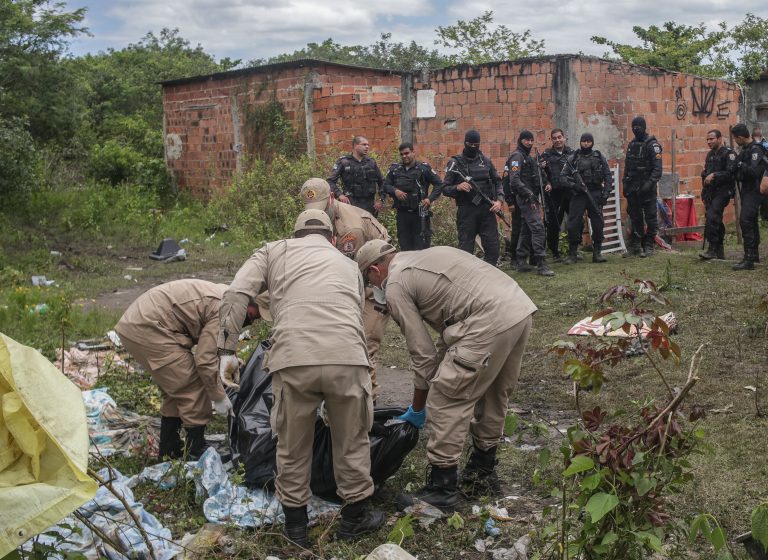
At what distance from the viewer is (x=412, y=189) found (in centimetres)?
1009

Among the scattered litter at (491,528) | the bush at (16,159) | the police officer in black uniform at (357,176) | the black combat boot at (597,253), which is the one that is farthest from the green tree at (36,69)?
the scattered litter at (491,528)

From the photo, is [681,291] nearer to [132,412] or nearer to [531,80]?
[531,80]

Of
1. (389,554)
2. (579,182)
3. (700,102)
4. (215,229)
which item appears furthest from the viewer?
(215,229)

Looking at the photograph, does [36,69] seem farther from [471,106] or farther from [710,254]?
[710,254]

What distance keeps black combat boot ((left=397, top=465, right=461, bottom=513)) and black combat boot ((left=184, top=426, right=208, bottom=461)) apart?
4.12ft

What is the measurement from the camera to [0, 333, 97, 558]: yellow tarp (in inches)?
95.3

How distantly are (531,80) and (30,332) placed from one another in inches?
290

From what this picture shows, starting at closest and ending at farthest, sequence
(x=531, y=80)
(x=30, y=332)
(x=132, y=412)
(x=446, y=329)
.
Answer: (x=446, y=329), (x=132, y=412), (x=30, y=332), (x=531, y=80)

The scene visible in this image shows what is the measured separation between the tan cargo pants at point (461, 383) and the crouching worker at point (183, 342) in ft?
4.07

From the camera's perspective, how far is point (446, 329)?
4.22 metres

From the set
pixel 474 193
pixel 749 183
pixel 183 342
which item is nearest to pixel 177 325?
pixel 183 342

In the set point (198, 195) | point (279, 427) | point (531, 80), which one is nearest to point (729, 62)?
point (531, 80)

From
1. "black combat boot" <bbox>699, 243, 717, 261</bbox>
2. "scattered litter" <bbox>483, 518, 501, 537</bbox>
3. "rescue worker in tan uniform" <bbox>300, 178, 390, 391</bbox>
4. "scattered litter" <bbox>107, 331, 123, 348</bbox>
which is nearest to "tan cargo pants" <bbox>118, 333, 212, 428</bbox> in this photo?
"rescue worker in tan uniform" <bbox>300, 178, 390, 391</bbox>

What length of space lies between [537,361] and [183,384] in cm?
305
